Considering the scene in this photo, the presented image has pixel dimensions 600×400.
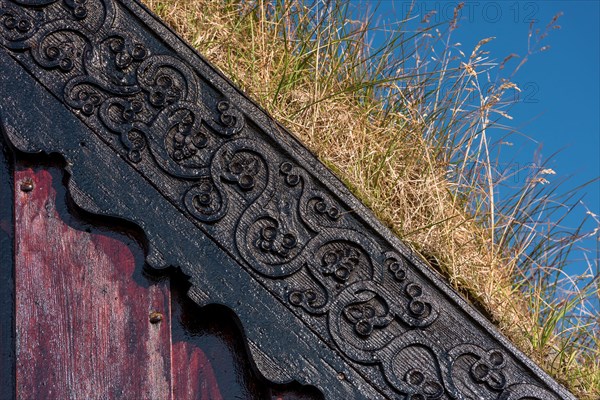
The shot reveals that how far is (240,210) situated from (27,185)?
1.74ft

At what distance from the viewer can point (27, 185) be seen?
2549mm

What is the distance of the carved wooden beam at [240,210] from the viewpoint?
244 cm

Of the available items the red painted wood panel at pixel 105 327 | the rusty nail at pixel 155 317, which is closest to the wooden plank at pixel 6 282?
the red painted wood panel at pixel 105 327

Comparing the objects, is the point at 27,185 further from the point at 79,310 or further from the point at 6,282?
the point at 79,310

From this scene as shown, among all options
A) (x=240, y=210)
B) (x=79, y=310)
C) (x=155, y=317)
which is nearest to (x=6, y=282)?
(x=79, y=310)

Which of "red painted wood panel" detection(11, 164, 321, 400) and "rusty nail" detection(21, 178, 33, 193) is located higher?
"rusty nail" detection(21, 178, 33, 193)

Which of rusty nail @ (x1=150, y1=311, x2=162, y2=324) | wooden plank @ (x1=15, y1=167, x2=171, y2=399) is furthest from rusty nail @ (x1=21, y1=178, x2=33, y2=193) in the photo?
rusty nail @ (x1=150, y1=311, x2=162, y2=324)

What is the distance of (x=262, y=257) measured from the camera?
2492 millimetres

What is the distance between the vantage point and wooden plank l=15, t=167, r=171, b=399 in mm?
2369

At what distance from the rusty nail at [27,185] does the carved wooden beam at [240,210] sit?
0.08 metres

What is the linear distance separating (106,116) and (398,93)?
1.05 metres

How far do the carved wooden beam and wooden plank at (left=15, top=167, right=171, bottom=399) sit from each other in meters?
0.08

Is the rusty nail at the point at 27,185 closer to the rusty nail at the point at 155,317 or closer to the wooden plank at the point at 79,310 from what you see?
the wooden plank at the point at 79,310

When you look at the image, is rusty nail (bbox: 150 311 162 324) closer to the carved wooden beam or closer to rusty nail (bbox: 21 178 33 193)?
the carved wooden beam
